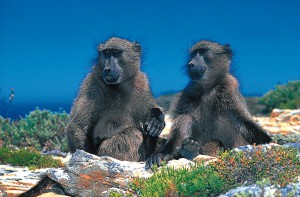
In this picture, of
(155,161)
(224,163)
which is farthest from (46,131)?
(224,163)

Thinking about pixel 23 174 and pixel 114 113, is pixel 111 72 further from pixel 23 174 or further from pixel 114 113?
pixel 23 174

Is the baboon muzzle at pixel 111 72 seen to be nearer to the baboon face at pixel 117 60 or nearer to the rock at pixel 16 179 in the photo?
the baboon face at pixel 117 60

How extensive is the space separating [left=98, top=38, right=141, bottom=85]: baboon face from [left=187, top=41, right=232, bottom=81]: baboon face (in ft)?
2.68

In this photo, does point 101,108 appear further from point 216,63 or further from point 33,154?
point 33,154

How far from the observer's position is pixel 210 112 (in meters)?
7.52

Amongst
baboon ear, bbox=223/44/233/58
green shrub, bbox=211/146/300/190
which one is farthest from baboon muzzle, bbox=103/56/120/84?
green shrub, bbox=211/146/300/190

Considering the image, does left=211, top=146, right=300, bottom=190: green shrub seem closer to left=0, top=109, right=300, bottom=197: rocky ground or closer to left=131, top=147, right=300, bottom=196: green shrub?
left=131, top=147, right=300, bottom=196: green shrub

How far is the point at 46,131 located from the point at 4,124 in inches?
69.5

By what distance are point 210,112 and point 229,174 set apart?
7.55 ft

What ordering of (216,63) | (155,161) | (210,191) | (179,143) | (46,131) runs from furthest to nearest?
(46,131) → (216,63) → (179,143) → (155,161) → (210,191)

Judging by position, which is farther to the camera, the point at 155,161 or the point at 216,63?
the point at 216,63

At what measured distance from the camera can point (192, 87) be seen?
7.71m

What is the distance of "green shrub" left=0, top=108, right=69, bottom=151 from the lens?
1287 cm

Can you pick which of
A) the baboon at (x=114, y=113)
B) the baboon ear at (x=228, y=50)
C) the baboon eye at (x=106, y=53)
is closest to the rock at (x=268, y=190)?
the baboon at (x=114, y=113)
